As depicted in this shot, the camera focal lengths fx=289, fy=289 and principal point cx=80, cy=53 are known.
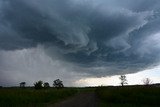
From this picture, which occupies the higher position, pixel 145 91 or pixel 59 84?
pixel 59 84

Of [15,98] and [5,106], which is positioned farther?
[15,98]

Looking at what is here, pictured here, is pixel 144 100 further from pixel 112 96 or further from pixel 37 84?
pixel 37 84

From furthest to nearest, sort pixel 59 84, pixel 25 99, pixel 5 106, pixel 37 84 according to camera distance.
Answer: pixel 59 84 → pixel 37 84 → pixel 25 99 → pixel 5 106

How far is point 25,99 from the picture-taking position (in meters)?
38.7

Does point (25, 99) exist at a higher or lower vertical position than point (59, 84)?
lower

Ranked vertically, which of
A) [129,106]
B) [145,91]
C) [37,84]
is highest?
[37,84]

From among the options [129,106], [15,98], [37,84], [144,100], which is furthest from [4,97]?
[37,84]

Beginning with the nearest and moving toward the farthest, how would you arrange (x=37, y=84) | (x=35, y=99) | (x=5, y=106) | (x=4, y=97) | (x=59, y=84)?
(x=5, y=106) < (x=4, y=97) < (x=35, y=99) < (x=37, y=84) < (x=59, y=84)

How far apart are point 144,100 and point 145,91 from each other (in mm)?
5656

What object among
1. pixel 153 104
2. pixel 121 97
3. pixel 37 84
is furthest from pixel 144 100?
pixel 37 84

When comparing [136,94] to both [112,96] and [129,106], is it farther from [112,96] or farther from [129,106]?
[129,106]

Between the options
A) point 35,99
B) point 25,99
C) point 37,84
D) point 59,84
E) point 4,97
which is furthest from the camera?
point 59,84

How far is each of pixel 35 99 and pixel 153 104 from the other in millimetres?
16487

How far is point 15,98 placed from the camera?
122 ft
